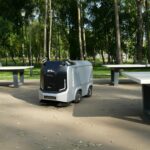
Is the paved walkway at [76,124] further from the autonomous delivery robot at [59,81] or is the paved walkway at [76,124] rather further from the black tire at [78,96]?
the autonomous delivery robot at [59,81]

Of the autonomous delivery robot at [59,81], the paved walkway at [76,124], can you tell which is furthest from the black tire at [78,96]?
the paved walkway at [76,124]

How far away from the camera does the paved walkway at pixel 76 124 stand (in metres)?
7.21

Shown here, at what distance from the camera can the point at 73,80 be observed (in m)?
11.5

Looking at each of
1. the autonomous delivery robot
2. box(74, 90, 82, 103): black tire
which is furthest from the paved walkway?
the autonomous delivery robot

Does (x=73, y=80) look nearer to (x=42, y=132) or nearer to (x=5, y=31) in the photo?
(x=42, y=132)

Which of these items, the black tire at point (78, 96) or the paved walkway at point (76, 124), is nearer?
the paved walkway at point (76, 124)

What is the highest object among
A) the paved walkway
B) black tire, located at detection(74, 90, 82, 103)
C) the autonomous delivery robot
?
the autonomous delivery robot

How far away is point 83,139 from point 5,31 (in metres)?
33.0

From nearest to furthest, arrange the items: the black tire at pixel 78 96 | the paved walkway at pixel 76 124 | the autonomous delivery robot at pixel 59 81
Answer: the paved walkway at pixel 76 124
the autonomous delivery robot at pixel 59 81
the black tire at pixel 78 96

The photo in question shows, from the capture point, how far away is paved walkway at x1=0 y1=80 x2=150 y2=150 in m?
7.21

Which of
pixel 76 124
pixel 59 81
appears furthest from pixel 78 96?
pixel 76 124

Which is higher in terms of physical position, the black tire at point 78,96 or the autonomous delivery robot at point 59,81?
the autonomous delivery robot at point 59,81

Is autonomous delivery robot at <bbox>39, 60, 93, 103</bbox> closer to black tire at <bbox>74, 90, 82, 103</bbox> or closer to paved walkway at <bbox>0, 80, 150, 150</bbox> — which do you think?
black tire at <bbox>74, 90, 82, 103</bbox>

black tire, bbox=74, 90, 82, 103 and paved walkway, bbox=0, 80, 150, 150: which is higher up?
black tire, bbox=74, 90, 82, 103
